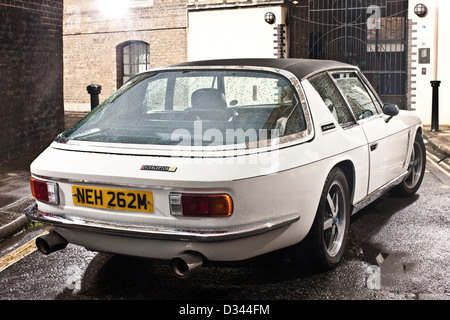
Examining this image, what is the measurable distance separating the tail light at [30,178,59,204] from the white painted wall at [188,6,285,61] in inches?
611

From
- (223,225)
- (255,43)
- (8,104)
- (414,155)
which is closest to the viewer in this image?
(223,225)

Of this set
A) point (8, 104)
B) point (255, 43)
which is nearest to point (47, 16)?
point (8, 104)

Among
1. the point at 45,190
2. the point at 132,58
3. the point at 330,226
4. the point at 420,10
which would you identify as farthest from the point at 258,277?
the point at 132,58

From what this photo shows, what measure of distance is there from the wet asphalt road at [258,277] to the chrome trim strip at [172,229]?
0.51m

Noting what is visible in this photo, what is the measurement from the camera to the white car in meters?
3.64

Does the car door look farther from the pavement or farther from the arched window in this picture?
the arched window

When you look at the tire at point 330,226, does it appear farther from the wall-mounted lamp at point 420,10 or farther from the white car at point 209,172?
the wall-mounted lamp at point 420,10

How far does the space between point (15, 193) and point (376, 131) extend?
4091 millimetres

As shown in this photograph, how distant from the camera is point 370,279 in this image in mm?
4363

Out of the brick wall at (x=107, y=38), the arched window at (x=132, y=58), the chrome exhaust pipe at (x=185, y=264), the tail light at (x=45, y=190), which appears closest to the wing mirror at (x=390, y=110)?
the chrome exhaust pipe at (x=185, y=264)

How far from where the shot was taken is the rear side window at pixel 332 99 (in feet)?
15.7

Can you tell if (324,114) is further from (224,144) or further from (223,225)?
(223,225)

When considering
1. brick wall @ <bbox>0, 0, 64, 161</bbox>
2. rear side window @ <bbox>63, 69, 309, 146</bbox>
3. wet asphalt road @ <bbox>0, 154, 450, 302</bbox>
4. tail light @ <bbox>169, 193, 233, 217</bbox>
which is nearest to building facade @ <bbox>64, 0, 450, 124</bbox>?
brick wall @ <bbox>0, 0, 64, 161</bbox>

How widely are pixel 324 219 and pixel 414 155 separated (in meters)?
2.96
